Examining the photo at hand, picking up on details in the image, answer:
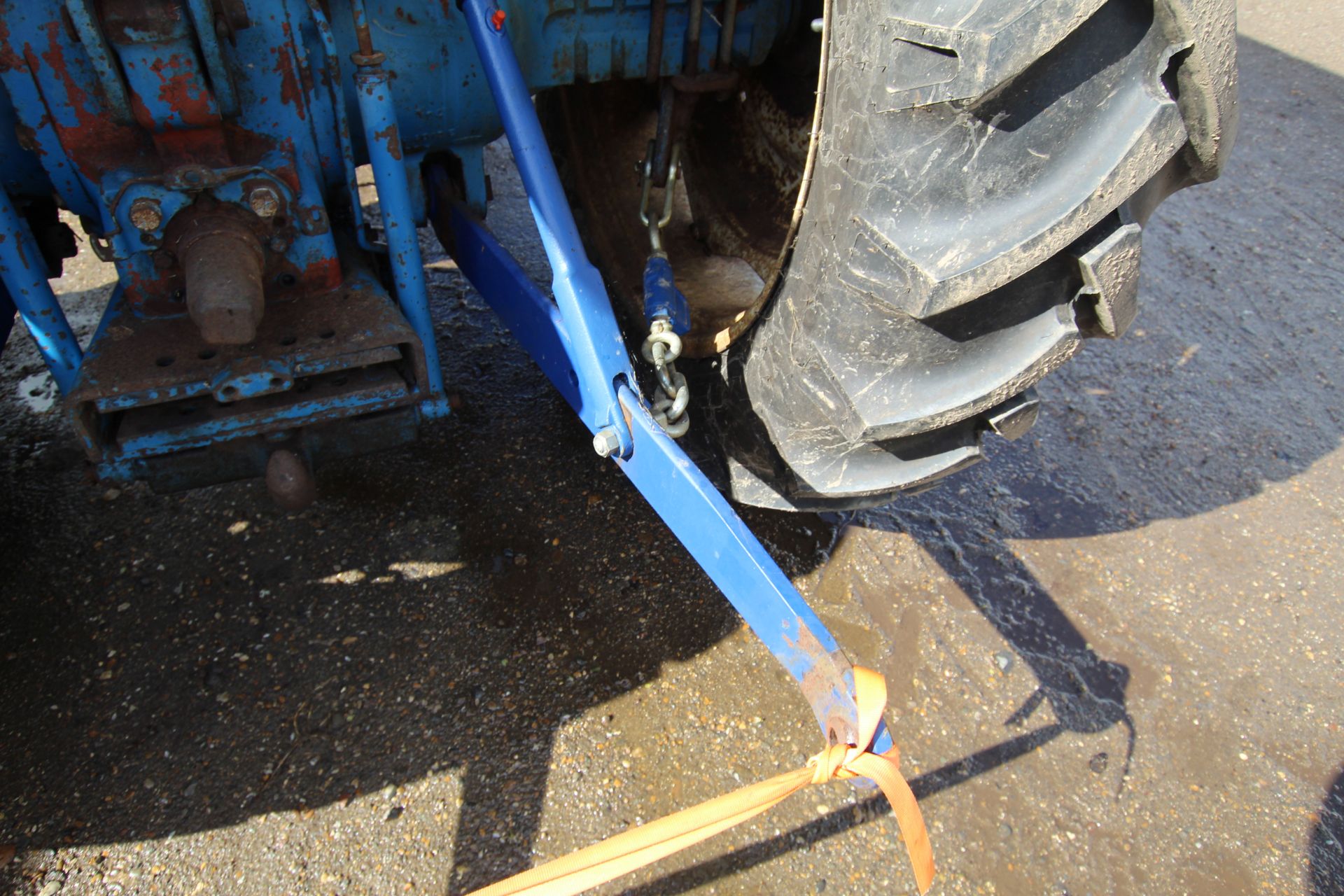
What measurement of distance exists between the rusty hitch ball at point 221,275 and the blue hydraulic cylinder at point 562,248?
431 mm

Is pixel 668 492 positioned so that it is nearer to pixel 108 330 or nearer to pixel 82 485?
pixel 108 330

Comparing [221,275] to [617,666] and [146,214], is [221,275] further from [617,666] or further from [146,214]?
[617,666]

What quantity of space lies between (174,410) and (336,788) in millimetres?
680

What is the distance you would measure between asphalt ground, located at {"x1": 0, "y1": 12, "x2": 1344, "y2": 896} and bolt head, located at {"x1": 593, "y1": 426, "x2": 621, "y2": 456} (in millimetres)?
536

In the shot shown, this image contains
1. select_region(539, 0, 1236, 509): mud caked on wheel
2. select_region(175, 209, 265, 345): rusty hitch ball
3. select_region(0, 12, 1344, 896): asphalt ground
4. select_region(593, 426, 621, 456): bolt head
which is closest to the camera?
select_region(539, 0, 1236, 509): mud caked on wheel

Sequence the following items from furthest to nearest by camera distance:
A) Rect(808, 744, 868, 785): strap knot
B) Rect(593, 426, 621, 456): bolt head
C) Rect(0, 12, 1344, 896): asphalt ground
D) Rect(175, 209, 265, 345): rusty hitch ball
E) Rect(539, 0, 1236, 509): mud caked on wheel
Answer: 1. Rect(0, 12, 1344, 896): asphalt ground
2. Rect(593, 426, 621, 456): bolt head
3. Rect(175, 209, 265, 345): rusty hitch ball
4. Rect(808, 744, 868, 785): strap knot
5. Rect(539, 0, 1236, 509): mud caked on wheel

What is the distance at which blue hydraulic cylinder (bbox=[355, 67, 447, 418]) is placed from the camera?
1.34m

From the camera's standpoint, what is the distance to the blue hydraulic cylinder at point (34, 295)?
4.26 feet

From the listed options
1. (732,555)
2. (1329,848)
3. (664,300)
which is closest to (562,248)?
(664,300)

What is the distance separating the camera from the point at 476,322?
7.79ft

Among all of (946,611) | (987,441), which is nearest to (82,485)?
(946,611)

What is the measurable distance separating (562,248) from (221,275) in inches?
19.4

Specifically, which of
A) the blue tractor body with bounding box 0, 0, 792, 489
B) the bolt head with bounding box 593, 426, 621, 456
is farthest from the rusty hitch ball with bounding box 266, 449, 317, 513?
the bolt head with bounding box 593, 426, 621, 456

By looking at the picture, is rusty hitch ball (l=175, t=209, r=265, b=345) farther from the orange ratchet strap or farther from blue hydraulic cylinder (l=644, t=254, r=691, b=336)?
the orange ratchet strap
